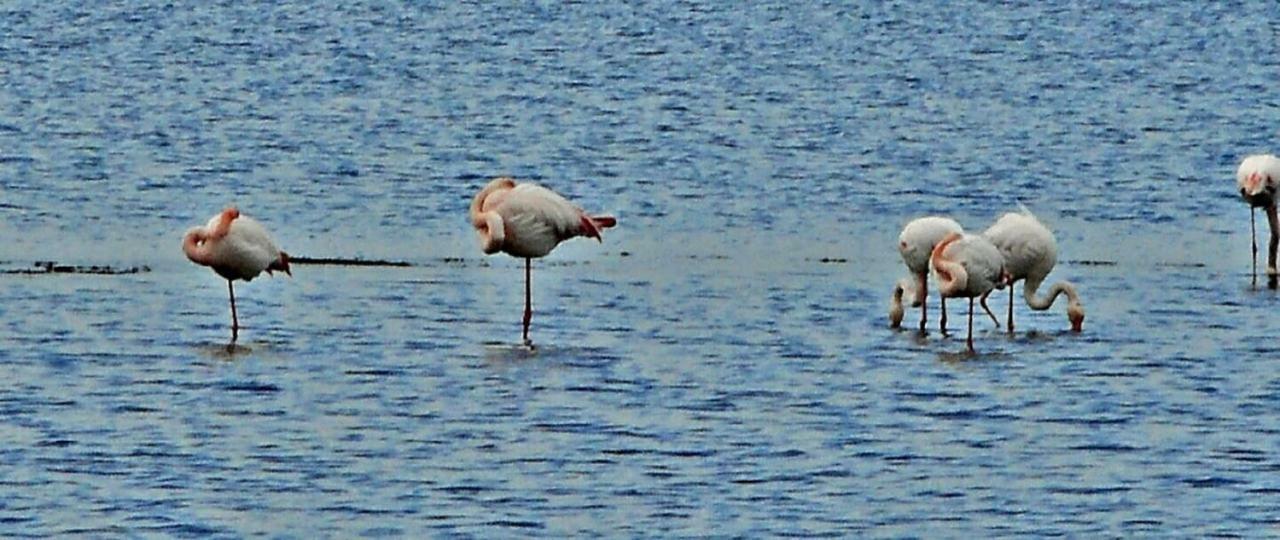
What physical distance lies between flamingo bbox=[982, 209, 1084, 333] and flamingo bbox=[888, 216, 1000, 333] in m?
0.20

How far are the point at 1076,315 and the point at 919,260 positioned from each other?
2.54 feet

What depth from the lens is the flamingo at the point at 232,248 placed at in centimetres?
1322

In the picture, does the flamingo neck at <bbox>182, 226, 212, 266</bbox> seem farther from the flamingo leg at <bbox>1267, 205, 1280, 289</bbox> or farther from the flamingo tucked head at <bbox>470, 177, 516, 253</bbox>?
the flamingo leg at <bbox>1267, 205, 1280, 289</bbox>

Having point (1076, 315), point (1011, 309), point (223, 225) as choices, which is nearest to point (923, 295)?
point (1011, 309)

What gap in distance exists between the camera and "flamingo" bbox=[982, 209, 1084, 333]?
13.5 m

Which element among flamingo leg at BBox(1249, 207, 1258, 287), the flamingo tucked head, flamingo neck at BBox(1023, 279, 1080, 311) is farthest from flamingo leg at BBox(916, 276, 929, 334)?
flamingo leg at BBox(1249, 207, 1258, 287)

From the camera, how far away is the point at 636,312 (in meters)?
13.7

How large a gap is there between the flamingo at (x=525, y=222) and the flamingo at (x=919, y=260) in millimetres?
1559

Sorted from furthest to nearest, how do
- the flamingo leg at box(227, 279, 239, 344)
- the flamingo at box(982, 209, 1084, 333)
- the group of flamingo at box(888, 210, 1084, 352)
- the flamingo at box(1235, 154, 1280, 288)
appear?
the flamingo at box(1235, 154, 1280, 288) → the flamingo at box(982, 209, 1084, 333) → the group of flamingo at box(888, 210, 1084, 352) → the flamingo leg at box(227, 279, 239, 344)

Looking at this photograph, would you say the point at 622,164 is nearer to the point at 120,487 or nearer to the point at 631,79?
the point at 631,79

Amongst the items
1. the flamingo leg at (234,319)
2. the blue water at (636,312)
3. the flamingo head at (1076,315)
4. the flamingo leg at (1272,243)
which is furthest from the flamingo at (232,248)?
the flamingo leg at (1272,243)

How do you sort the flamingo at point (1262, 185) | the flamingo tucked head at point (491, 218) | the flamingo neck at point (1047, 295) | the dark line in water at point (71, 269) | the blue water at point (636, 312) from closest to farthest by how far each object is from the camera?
the blue water at point (636, 312)
the flamingo neck at point (1047, 295)
the flamingo tucked head at point (491, 218)
the dark line in water at point (71, 269)
the flamingo at point (1262, 185)

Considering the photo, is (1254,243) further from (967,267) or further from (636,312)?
(636,312)

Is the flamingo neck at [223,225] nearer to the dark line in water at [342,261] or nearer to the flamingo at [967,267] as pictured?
the dark line in water at [342,261]
